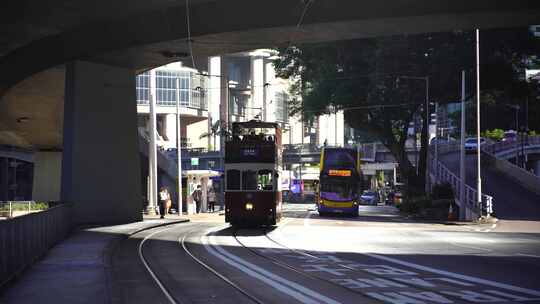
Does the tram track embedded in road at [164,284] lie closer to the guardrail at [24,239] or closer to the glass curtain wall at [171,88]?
the guardrail at [24,239]

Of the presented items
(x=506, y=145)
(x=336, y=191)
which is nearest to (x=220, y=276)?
(x=336, y=191)

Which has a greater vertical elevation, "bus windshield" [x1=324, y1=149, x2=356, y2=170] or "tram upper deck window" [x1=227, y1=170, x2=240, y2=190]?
"bus windshield" [x1=324, y1=149, x2=356, y2=170]

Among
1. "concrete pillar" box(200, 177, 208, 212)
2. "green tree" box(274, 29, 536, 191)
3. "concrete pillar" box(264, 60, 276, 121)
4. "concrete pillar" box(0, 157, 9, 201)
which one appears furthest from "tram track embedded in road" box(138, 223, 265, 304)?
"concrete pillar" box(264, 60, 276, 121)

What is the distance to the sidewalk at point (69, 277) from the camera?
44.3ft

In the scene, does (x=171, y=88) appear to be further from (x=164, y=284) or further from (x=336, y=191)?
(x=164, y=284)

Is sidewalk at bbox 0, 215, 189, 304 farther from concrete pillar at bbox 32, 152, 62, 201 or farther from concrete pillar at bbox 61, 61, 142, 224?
concrete pillar at bbox 32, 152, 62, 201

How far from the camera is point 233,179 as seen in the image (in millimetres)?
32938

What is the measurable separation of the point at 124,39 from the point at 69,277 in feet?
48.9

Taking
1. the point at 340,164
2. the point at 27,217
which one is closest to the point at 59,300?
the point at 27,217

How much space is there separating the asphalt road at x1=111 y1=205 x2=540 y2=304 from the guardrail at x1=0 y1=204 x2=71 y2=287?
1.93m

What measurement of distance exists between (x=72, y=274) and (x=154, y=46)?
14686mm

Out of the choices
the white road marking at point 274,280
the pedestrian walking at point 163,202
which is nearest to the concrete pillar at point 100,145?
the pedestrian walking at point 163,202

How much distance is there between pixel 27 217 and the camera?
17.6 metres

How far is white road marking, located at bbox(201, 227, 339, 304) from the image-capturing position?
1345 cm
